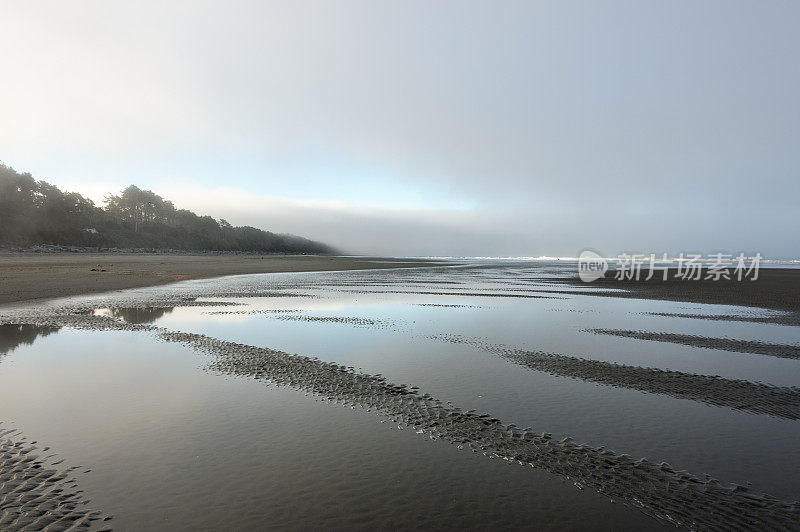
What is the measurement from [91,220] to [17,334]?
13317 centimetres

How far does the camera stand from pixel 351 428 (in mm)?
6691

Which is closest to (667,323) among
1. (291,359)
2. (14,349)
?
(291,359)

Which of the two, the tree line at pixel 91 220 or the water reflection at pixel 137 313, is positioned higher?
the tree line at pixel 91 220

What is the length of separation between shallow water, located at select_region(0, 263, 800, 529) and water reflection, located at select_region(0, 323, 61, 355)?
0.15 m

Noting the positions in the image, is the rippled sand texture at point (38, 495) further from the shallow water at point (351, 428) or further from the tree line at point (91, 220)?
the tree line at point (91, 220)

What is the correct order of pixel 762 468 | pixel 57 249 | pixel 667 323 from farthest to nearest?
pixel 57 249 → pixel 667 323 → pixel 762 468

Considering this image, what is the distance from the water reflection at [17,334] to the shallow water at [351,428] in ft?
0.49

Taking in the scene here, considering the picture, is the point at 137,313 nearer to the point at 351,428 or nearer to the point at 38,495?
the point at 38,495

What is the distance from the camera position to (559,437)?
6.38 metres

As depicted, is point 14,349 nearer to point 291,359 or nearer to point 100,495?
point 291,359

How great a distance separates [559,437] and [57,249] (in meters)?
119

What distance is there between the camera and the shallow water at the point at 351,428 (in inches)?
177

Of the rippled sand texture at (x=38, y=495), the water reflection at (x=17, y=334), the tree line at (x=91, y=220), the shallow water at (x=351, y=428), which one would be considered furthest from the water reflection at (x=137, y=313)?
the tree line at (x=91, y=220)

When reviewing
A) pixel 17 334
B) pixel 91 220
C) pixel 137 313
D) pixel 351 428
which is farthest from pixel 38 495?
pixel 91 220
